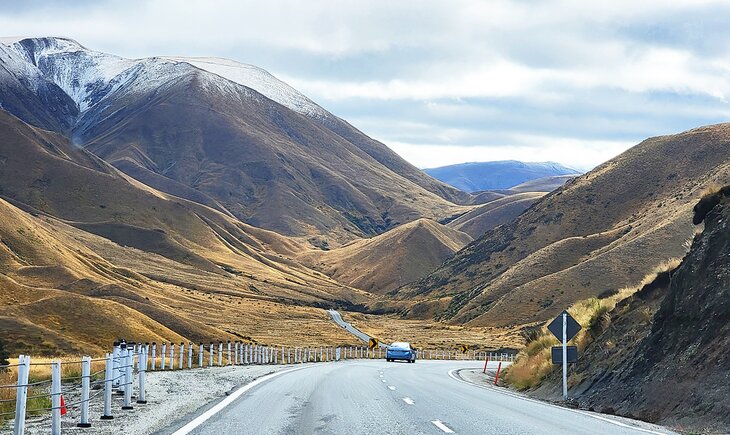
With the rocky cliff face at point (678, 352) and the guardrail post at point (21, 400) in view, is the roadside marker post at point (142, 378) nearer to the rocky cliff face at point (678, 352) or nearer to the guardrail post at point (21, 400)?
the guardrail post at point (21, 400)

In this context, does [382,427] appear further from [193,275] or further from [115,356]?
[193,275]

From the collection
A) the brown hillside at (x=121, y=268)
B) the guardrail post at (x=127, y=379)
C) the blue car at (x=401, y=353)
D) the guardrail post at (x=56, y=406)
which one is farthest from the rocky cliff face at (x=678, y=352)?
the brown hillside at (x=121, y=268)

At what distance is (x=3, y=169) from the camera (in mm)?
183500

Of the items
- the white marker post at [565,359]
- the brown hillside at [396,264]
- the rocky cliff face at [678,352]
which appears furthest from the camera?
the brown hillside at [396,264]

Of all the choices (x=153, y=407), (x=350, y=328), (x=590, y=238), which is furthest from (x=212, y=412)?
(x=590, y=238)

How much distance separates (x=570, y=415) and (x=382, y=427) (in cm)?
487

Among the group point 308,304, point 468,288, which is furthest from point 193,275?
point 468,288

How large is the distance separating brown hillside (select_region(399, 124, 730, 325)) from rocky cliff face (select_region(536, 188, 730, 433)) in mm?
65492

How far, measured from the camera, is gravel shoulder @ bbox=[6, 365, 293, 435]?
13.1 m

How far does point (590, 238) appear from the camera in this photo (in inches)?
4370

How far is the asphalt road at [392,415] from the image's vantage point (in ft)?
44.2

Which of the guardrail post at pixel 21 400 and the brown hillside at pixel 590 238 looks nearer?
the guardrail post at pixel 21 400

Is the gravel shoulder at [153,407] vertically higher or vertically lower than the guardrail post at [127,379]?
lower

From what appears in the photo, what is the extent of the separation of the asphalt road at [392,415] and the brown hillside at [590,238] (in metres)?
70.8
